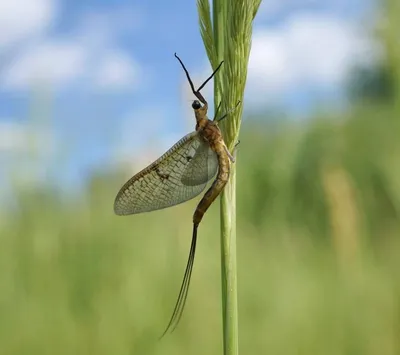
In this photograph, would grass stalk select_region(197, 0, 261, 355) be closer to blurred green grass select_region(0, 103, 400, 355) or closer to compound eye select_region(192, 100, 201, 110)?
compound eye select_region(192, 100, 201, 110)

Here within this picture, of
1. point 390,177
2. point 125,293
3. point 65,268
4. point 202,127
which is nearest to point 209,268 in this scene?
point 125,293

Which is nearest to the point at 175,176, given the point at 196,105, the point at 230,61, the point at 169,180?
the point at 169,180

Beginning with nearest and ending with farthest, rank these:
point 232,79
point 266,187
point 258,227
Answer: point 232,79 → point 258,227 → point 266,187

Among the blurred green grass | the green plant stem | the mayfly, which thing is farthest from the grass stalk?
the blurred green grass

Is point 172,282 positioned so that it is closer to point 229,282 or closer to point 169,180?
point 169,180

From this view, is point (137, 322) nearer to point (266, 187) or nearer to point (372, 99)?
point (266, 187)
